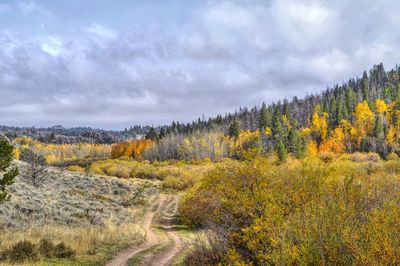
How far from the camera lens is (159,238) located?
2689cm

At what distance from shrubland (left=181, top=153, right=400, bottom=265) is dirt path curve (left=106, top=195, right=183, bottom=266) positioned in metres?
3.99

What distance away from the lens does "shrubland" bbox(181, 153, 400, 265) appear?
8727mm

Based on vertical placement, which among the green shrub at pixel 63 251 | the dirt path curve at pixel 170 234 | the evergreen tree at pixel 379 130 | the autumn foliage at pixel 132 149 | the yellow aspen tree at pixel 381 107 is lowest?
the dirt path curve at pixel 170 234

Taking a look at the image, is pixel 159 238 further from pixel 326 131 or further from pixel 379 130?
pixel 326 131

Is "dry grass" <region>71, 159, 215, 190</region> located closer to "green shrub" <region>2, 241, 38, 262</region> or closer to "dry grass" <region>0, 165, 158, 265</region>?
"dry grass" <region>0, 165, 158, 265</region>

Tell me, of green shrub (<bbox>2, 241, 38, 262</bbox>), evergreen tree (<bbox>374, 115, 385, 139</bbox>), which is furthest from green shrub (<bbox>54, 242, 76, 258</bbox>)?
evergreen tree (<bbox>374, 115, 385, 139</bbox>)

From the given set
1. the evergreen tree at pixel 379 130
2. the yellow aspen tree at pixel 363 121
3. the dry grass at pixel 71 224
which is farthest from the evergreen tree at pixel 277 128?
the dry grass at pixel 71 224

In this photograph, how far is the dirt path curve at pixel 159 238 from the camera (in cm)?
1897

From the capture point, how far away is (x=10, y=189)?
3394 cm

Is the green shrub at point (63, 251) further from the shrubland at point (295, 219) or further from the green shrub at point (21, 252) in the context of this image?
the shrubland at point (295, 219)

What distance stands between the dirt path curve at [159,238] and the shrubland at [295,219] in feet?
13.1

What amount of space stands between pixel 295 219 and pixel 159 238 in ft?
56.9

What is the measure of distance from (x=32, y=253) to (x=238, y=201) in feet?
29.7

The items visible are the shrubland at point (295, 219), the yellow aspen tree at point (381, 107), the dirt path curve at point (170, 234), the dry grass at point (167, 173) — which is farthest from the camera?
the yellow aspen tree at point (381, 107)
